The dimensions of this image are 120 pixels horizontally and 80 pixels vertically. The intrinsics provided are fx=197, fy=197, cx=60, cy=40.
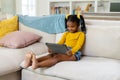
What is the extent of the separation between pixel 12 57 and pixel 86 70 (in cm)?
87

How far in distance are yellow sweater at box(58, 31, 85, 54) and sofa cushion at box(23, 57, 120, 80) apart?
0.21 m

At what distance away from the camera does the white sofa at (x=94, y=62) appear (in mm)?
1700

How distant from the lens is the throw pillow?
9.40 ft

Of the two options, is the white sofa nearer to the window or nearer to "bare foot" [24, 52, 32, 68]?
"bare foot" [24, 52, 32, 68]

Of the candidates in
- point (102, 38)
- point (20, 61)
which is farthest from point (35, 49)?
point (102, 38)

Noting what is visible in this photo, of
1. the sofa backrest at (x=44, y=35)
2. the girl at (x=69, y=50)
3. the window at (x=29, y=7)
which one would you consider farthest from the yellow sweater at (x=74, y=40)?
the window at (x=29, y=7)

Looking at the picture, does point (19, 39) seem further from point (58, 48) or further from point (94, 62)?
point (94, 62)

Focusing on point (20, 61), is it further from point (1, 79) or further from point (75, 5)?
point (75, 5)

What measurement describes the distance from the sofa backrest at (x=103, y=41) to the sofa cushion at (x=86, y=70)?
0.56 feet

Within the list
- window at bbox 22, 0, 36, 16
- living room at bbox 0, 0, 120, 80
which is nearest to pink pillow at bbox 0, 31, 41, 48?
living room at bbox 0, 0, 120, 80

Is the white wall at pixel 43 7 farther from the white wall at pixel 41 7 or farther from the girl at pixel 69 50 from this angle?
the girl at pixel 69 50

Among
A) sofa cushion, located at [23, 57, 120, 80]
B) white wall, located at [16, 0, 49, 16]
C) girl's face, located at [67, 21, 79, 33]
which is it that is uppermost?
white wall, located at [16, 0, 49, 16]

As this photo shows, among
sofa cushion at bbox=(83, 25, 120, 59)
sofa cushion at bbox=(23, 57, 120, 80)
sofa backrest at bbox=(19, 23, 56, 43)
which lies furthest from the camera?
sofa backrest at bbox=(19, 23, 56, 43)

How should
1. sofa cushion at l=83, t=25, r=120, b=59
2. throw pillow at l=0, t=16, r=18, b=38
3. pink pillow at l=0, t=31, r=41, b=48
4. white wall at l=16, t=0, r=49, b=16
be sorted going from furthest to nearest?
white wall at l=16, t=0, r=49, b=16 < throw pillow at l=0, t=16, r=18, b=38 < pink pillow at l=0, t=31, r=41, b=48 < sofa cushion at l=83, t=25, r=120, b=59
